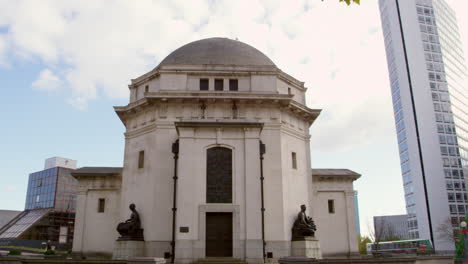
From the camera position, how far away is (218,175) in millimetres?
27391

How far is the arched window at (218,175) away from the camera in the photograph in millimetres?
26866

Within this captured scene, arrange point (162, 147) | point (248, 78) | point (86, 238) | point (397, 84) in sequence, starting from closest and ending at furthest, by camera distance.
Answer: point (162, 147)
point (248, 78)
point (86, 238)
point (397, 84)

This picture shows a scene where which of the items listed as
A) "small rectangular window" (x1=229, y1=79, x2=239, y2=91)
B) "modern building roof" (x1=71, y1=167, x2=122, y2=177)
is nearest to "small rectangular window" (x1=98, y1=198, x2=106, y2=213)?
"modern building roof" (x1=71, y1=167, x2=122, y2=177)

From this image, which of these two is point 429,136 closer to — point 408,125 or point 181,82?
point 408,125

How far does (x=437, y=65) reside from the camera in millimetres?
106812

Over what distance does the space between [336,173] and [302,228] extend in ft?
37.7

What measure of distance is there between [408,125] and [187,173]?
9426 cm

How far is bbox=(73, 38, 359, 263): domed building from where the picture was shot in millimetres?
26328

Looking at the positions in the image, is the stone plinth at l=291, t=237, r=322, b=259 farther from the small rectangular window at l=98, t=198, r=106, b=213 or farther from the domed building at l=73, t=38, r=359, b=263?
the small rectangular window at l=98, t=198, r=106, b=213

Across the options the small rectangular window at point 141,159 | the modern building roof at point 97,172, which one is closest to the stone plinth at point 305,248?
the small rectangular window at point 141,159

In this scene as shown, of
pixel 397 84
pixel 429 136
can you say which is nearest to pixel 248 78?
pixel 429 136

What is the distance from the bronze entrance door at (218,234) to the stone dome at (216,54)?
42.3 ft

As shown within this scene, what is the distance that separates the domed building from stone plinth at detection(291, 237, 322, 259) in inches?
20.8

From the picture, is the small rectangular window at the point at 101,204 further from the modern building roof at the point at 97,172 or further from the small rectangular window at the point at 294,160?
the small rectangular window at the point at 294,160
